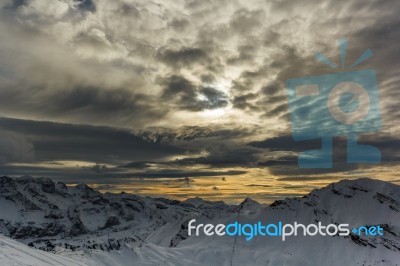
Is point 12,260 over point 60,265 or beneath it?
over

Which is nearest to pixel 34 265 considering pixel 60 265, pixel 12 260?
pixel 12 260

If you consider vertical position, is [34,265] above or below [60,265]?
above

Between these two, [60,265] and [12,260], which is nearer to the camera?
[12,260]

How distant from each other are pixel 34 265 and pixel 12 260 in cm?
388

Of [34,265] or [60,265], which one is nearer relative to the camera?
[34,265]

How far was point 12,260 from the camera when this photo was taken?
2056 inches

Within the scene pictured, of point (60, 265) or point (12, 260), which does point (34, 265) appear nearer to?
point (12, 260)

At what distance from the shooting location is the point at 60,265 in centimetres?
7369

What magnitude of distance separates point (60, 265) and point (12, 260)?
23.1m

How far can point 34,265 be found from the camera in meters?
55.2

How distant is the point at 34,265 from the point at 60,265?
65.5 ft
